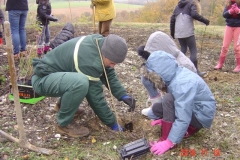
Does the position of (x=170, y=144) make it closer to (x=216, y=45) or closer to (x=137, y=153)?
(x=137, y=153)

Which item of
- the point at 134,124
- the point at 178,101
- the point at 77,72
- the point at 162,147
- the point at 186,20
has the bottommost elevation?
the point at 134,124

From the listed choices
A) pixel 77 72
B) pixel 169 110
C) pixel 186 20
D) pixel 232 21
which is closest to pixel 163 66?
pixel 169 110

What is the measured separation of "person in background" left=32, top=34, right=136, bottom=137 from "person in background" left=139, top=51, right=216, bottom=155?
37 centimetres

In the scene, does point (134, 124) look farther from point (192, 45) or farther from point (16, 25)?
point (16, 25)

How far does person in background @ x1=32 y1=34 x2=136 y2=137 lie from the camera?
254cm

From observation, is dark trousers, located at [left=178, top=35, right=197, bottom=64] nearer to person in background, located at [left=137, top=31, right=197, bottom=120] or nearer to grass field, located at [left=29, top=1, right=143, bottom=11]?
person in background, located at [left=137, top=31, right=197, bottom=120]

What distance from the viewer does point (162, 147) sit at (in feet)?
8.35

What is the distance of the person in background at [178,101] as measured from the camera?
2.41 metres

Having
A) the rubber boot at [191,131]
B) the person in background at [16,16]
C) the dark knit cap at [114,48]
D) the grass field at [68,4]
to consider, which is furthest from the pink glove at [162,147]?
the person in background at [16,16]

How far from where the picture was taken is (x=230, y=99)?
3.79 m

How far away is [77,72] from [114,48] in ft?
1.39

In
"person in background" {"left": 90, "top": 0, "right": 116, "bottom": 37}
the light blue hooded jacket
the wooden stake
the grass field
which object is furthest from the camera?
the grass field

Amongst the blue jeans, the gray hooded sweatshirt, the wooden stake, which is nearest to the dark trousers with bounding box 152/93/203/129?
the gray hooded sweatshirt

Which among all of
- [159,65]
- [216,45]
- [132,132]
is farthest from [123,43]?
[216,45]
